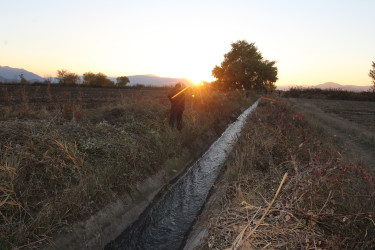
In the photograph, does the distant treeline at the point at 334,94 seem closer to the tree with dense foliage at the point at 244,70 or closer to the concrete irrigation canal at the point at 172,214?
the tree with dense foliage at the point at 244,70

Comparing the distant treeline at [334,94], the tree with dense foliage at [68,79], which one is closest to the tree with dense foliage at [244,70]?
the distant treeline at [334,94]

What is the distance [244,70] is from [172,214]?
3628 centimetres

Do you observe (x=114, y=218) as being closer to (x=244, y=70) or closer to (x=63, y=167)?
(x=63, y=167)

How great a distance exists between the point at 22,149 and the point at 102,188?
202cm

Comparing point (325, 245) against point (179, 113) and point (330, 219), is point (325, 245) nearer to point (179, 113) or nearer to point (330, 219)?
point (330, 219)

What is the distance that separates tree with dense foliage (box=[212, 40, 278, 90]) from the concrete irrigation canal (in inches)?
1284

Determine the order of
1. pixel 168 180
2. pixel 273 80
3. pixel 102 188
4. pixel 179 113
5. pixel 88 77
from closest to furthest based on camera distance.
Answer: pixel 102 188 → pixel 168 180 → pixel 179 113 → pixel 273 80 → pixel 88 77

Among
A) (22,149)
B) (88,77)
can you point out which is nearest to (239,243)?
(22,149)

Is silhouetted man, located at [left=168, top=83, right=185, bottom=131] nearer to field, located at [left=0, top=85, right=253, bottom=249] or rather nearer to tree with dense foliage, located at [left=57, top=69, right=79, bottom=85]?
field, located at [left=0, top=85, right=253, bottom=249]

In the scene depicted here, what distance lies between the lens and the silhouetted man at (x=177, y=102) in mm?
9555

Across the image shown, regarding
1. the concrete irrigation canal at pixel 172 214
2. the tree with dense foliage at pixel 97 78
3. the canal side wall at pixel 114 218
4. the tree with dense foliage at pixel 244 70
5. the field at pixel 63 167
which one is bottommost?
the concrete irrigation canal at pixel 172 214

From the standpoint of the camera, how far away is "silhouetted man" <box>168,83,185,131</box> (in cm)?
955

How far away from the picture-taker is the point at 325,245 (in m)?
2.78

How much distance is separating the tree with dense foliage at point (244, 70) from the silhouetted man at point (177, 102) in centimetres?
3017
